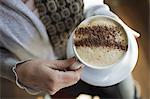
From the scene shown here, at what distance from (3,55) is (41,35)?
0.05 m

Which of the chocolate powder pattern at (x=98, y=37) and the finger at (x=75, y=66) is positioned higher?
the chocolate powder pattern at (x=98, y=37)

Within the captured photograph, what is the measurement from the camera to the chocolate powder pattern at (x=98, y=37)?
333 mm

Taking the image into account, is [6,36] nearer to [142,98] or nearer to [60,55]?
[60,55]

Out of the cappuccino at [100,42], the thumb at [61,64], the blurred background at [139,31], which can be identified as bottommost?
the blurred background at [139,31]

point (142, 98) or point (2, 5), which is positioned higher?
point (2, 5)

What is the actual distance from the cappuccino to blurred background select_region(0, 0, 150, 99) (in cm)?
7

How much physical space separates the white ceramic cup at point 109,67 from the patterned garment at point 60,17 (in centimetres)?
3

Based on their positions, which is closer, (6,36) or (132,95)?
(6,36)

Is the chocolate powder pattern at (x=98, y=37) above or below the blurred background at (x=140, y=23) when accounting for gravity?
above

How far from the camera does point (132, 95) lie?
19.8 inches

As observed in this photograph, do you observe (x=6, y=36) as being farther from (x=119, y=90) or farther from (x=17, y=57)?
(x=119, y=90)

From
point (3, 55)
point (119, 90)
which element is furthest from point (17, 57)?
point (119, 90)

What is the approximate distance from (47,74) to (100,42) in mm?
70

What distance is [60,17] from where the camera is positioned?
388mm
